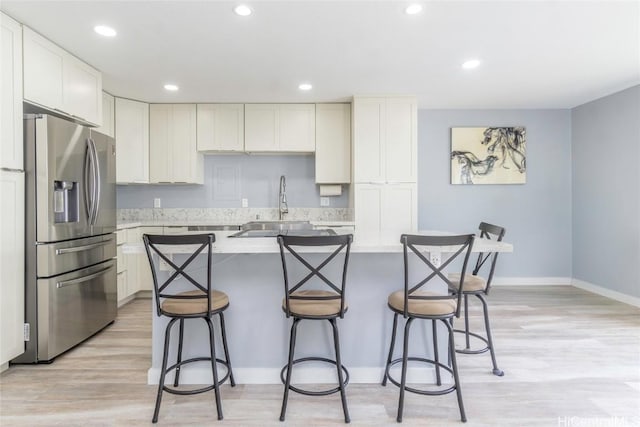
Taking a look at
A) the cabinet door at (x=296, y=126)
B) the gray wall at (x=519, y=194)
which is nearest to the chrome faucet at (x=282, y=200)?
the cabinet door at (x=296, y=126)

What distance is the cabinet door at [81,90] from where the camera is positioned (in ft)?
9.51

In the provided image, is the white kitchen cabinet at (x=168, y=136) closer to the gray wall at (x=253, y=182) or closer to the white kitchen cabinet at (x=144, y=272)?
the gray wall at (x=253, y=182)

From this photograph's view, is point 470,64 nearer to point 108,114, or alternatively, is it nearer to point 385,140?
point 385,140

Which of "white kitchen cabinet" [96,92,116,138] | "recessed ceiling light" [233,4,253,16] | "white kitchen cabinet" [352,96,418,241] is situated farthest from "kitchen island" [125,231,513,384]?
"white kitchen cabinet" [96,92,116,138]

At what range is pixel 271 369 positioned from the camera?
2.25 metres

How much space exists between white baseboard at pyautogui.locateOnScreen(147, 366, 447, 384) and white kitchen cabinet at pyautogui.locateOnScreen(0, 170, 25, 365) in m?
1.06

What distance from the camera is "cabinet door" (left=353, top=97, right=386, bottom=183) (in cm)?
415

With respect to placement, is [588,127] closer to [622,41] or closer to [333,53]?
[622,41]

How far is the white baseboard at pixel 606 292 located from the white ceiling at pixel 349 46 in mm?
2411

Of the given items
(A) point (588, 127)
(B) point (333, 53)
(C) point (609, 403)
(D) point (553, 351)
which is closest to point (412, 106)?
(B) point (333, 53)

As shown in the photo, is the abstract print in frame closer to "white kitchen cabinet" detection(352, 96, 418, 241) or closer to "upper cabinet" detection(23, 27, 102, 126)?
"white kitchen cabinet" detection(352, 96, 418, 241)

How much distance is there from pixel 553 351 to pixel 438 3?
2.73 m

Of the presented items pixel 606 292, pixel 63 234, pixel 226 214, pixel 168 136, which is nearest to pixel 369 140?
pixel 226 214

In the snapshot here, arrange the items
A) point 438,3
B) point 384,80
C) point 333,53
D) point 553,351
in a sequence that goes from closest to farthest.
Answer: point 438,3
point 553,351
point 333,53
point 384,80
